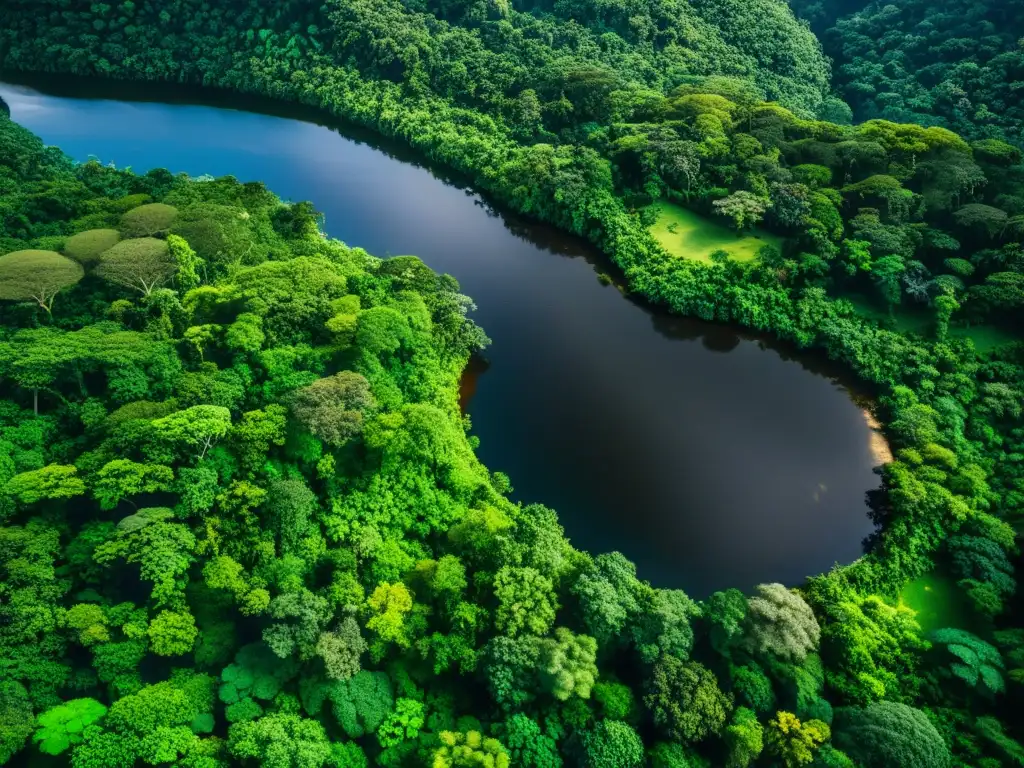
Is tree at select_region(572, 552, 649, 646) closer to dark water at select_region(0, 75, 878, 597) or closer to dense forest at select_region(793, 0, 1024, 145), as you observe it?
dark water at select_region(0, 75, 878, 597)

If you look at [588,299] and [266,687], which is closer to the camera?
[266,687]

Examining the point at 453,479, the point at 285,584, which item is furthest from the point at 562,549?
the point at 285,584

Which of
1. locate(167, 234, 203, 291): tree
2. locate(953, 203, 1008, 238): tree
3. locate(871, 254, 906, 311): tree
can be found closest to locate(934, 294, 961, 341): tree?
locate(871, 254, 906, 311): tree

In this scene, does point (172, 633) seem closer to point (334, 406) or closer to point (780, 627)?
point (334, 406)

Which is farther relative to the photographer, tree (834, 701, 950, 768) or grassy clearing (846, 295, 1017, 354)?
grassy clearing (846, 295, 1017, 354)

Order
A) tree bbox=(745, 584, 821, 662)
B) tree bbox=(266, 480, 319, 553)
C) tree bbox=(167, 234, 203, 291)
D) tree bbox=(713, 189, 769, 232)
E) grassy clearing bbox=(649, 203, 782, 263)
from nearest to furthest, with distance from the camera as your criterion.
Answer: tree bbox=(745, 584, 821, 662), tree bbox=(266, 480, 319, 553), tree bbox=(167, 234, 203, 291), tree bbox=(713, 189, 769, 232), grassy clearing bbox=(649, 203, 782, 263)

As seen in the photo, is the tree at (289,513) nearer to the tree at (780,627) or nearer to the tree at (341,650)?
the tree at (341,650)

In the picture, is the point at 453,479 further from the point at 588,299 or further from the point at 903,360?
the point at 903,360
